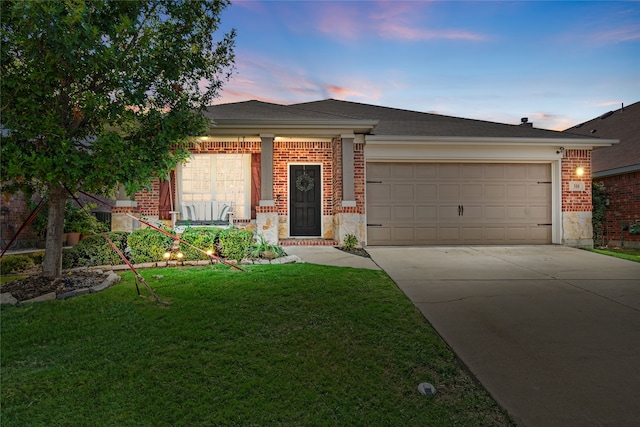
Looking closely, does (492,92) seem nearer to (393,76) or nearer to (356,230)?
(393,76)

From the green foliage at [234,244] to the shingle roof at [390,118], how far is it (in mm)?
3257

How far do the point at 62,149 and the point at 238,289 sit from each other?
9.27 feet

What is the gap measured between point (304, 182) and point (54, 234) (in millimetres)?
6130

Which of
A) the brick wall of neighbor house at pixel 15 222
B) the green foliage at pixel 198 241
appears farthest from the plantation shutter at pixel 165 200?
the green foliage at pixel 198 241

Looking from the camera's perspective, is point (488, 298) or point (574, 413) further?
point (488, 298)

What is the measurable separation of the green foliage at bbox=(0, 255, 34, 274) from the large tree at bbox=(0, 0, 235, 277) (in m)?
1.57

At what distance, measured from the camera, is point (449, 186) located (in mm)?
10117

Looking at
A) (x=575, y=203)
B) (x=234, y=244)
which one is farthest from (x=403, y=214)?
(x=234, y=244)

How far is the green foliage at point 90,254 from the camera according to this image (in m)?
6.24

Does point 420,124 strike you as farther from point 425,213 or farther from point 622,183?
point 622,183

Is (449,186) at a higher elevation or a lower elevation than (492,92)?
lower

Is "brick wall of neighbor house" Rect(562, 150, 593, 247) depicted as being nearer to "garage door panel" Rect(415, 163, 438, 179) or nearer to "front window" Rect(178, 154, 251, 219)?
"garage door panel" Rect(415, 163, 438, 179)

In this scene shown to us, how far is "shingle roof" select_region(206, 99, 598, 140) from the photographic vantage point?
30.3 ft

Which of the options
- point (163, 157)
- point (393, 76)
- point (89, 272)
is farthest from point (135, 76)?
point (393, 76)
